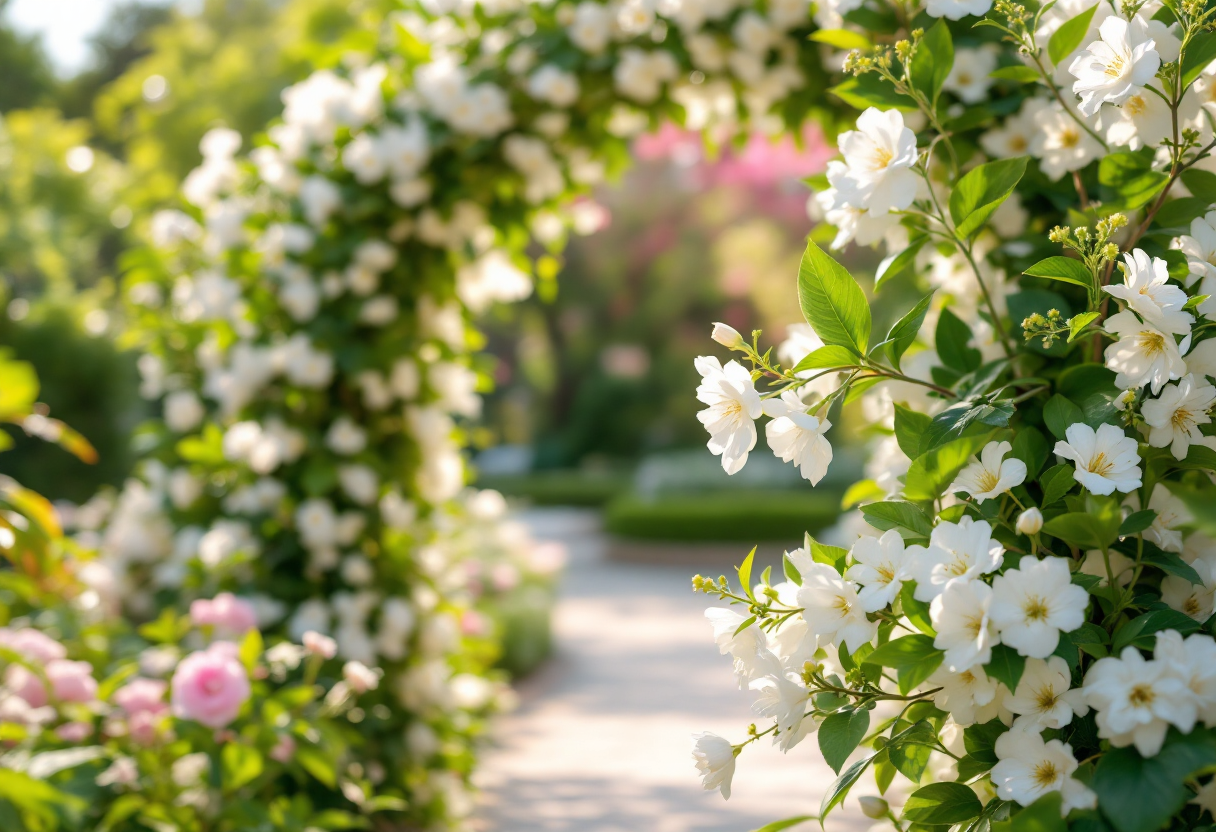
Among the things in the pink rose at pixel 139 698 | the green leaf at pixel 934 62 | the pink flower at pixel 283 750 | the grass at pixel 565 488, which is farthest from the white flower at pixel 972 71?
the grass at pixel 565 488

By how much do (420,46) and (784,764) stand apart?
8.98 feet

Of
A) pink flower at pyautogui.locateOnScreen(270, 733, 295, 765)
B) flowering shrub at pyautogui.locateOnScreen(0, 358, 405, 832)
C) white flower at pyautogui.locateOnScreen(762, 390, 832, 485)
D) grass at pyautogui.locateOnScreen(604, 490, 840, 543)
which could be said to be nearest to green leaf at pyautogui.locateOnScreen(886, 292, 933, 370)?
white flower at pyautogui.locateOnScreen(762, 390, 832, 485)

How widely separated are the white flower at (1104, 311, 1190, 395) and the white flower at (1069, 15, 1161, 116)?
0.78ft

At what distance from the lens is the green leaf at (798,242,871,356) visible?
3.36ft

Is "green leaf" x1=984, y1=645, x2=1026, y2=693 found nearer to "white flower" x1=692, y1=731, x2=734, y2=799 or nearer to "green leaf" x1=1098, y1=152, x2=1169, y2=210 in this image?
"white flower" x1=692, y1=731, x2=734, y2=799

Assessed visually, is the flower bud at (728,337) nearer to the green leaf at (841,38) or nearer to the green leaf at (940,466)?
the green leaf at (940,466)

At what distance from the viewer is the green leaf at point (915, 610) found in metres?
0.92

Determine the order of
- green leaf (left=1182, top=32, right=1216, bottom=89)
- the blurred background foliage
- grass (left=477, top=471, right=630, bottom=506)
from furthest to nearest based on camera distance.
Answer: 1. grass (left=477, top=471, right=630, bottom=506)
2. the blurred background foliage
3. green leaf (left=1182, top=32, right=1216, bottom=89)

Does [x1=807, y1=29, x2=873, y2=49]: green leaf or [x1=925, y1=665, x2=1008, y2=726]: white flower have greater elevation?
[x1=807, y1=29, x2=873, y2=49]: green leaf

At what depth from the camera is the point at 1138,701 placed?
853 millimetres

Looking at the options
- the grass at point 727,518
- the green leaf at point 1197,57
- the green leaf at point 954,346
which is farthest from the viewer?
the grass at point 727,518

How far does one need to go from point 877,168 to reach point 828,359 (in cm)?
27

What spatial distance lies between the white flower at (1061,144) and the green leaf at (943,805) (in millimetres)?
913

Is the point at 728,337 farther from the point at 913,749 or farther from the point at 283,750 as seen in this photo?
the point at 283,750
